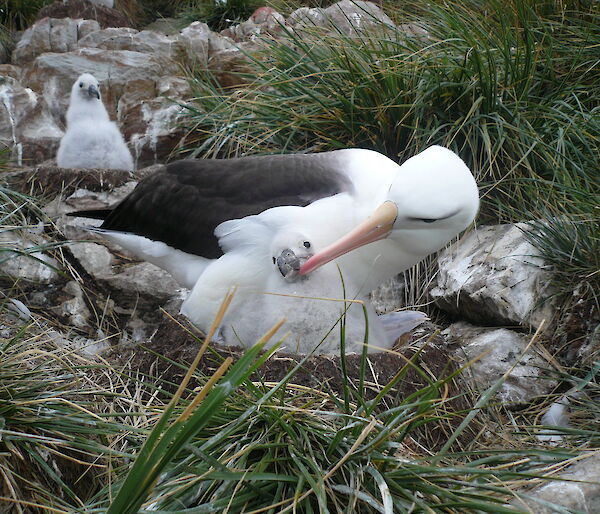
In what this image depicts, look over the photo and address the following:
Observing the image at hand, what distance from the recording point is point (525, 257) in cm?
385

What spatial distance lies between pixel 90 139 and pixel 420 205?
3.35m

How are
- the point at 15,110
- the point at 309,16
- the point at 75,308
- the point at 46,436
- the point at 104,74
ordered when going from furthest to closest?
1. the point at 104,74
2. the point at 15,110
3. the point at 309,16
4. the point at 75,308
5. the point at 46,436

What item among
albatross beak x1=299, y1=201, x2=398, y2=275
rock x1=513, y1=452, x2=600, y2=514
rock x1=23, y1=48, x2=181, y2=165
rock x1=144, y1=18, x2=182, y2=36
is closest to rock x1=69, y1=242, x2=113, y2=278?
albatross beak x1=299, y1=201, x2=398, y2=275

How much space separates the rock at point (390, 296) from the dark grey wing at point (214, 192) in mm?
1241

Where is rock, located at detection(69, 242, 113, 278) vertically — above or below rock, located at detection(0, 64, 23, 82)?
below

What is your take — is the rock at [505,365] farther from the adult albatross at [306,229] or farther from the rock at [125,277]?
the rock at [125,277]

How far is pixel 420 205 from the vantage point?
9.66 feet

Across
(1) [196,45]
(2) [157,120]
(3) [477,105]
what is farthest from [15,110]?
(3) [477,105]

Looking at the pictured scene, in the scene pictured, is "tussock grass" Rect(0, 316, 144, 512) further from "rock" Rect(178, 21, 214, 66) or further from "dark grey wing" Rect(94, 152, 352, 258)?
"rock" Rect(178, 21, 214, 66)

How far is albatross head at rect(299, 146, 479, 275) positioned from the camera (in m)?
2.94

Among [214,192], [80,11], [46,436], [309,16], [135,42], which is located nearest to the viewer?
[46,436]

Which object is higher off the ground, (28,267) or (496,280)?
(28,267)

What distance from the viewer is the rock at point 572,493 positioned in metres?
2.14

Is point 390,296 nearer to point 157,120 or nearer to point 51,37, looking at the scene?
point 157,120
